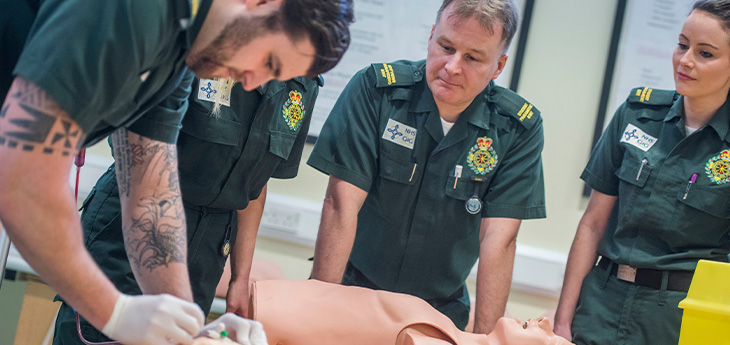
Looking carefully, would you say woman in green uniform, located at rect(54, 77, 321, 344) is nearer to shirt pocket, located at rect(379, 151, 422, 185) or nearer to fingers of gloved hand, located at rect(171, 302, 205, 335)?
shirt pocket, located at rect(379, 151, 422, 185)

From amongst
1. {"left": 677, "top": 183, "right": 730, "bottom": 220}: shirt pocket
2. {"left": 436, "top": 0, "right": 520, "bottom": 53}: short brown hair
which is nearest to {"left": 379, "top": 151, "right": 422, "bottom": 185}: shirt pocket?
{"left": 436, "top": 0, "right": 520, "bottom": 53}: short brown hair

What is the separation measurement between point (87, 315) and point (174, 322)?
119mm

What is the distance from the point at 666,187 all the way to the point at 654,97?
0.30 metres

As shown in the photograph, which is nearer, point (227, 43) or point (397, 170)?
point (227, 43)

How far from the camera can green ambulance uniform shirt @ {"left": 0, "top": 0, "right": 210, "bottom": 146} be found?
865mm

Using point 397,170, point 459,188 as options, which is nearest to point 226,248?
point 397,170

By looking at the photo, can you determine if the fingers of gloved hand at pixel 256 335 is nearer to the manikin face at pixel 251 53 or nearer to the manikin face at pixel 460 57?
the manikin face at pixel 251 53

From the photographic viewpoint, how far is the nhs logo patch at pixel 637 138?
79.9 inches

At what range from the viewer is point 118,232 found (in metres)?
1.64

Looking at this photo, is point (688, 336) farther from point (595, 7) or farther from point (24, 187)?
point (595, 7)

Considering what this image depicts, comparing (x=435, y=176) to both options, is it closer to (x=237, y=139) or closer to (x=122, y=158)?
(x=237, y=139)

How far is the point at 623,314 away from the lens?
194 centimetres

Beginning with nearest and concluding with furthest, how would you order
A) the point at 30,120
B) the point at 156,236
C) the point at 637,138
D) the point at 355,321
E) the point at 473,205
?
1. the point at 30,120
2. the point at 156,236
3. the point at 355,321
4. the point at 473,205
5. the point at 637,138

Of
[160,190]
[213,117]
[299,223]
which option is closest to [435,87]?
[213,117]
